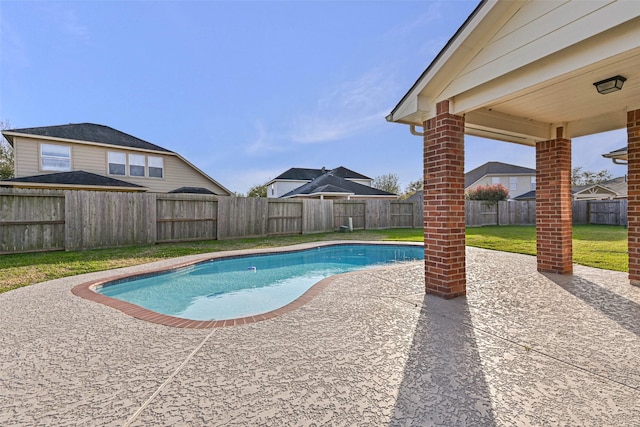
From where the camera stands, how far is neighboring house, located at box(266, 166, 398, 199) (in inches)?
938

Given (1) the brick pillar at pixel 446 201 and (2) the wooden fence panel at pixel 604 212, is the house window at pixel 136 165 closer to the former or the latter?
(1) the brick pillar at pixel 446 201

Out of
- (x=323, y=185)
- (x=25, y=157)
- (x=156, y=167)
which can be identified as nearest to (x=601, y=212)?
(x=323, y=185)

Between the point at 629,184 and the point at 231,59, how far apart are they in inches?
628

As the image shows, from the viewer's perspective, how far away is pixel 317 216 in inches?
642

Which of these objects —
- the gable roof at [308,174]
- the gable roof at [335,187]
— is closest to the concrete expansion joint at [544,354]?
the gable roof at [335,187]

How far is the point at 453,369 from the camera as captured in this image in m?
2.52

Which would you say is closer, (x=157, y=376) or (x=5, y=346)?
(x=157, y=376)

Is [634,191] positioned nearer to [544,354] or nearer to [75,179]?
[544,354]

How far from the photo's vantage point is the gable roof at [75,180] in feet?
45.3

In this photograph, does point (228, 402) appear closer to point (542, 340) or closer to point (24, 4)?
point (542, 340)

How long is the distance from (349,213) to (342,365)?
596 inches

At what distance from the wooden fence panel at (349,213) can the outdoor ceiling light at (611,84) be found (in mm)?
13621

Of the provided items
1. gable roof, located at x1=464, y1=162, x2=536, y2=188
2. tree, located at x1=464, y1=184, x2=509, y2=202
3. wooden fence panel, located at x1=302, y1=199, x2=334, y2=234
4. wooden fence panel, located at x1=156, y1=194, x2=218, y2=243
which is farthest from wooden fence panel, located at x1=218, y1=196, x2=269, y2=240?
gable roof, located at x1=464, y1=162, x2=536, y2=188

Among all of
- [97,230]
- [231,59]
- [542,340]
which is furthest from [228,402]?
[231,59]
